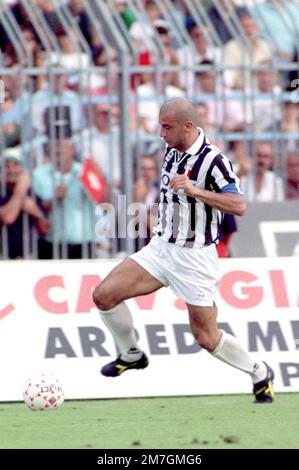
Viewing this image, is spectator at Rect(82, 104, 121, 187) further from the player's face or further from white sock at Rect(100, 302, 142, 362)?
the player's face

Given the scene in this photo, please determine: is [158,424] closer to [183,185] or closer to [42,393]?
[42,393]

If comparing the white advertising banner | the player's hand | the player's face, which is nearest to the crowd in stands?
the white advertising banner

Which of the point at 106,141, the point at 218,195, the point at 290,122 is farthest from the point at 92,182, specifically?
the point at 218,195

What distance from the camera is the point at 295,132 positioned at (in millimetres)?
13039

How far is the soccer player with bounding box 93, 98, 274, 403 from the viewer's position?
9289mm

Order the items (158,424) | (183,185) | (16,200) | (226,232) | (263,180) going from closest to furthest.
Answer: (158,424) < (183,185) < (16,200) < (226,232) < (263,180)

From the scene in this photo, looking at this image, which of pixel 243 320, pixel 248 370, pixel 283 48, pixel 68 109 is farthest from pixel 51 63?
pixel 248 370

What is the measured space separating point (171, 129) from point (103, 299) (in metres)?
1.31

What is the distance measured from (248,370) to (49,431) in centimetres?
179

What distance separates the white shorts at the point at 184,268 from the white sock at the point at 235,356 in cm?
31

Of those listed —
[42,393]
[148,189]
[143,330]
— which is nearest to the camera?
[42,393]

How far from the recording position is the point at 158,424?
859 centimetres

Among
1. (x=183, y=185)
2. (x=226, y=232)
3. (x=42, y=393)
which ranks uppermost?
(x=183, y=185)

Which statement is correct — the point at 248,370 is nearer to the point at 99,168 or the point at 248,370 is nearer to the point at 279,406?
the point at 279,406
